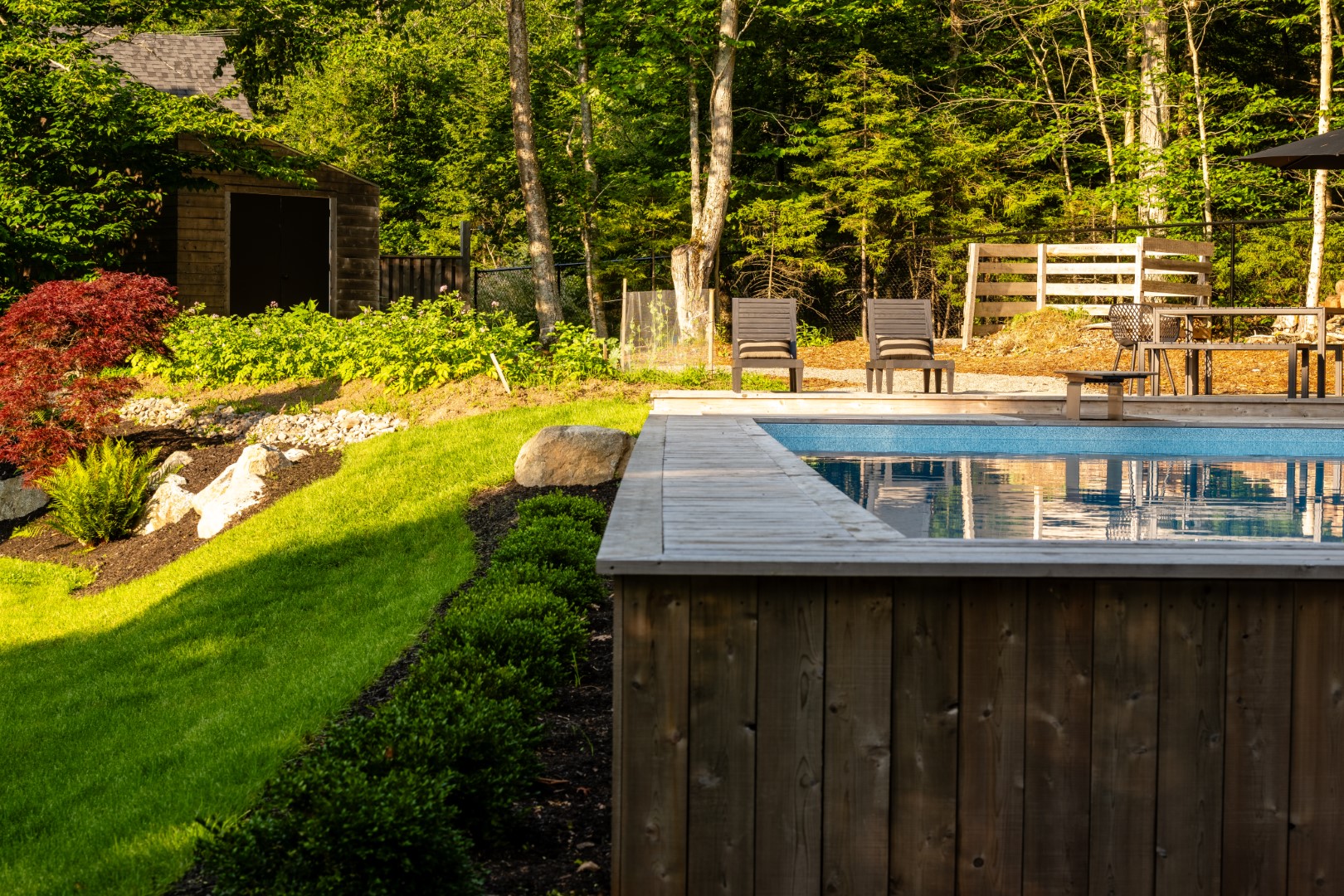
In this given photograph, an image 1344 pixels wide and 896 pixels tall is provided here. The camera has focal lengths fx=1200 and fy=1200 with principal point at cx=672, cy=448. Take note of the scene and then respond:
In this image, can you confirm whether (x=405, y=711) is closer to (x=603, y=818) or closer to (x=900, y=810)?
(x=603, y=818)

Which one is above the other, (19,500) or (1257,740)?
(1257,740)

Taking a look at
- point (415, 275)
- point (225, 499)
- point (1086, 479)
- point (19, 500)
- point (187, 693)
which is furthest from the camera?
point (415, 275)

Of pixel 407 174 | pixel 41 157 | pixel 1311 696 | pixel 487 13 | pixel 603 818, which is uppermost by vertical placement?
pixel 487 13

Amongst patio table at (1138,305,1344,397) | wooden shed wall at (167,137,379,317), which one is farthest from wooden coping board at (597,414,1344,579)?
wooden shed wall at (167,137,379,317)

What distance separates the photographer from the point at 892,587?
283 cm

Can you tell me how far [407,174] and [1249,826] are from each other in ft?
99.7

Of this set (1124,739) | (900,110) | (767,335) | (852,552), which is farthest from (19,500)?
(900,110)

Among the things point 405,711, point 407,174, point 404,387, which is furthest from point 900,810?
point 407,174

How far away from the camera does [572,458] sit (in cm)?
871

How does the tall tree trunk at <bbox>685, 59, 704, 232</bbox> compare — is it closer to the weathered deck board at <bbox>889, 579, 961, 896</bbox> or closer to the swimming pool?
the swimming pool

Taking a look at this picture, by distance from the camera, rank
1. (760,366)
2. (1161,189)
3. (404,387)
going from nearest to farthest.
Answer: (760,366)
(404,387)
(1161,189)

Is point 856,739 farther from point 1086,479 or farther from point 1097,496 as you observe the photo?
point 1086,479

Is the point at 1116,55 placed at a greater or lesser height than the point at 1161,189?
greater

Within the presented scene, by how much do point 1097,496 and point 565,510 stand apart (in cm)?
317
